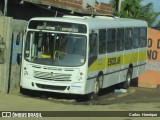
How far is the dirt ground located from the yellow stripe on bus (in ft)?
3.73

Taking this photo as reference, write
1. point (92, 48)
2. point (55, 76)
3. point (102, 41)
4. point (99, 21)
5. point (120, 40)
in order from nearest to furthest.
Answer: point (55, 76) < point (92, 48) < point (102, 41) < point (99, 21) < point (120, 40)

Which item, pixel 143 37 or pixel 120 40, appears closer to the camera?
pixel 120 40

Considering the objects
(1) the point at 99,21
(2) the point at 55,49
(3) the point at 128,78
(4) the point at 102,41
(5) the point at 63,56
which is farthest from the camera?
(3) the point at 128,78

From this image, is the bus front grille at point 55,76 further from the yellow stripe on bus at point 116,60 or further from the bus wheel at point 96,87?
the bus wheel at point 96,87

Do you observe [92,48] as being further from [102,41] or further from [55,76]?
[55,76]

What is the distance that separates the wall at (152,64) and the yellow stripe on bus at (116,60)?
40.1 inches

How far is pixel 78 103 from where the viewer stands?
57.9 ft

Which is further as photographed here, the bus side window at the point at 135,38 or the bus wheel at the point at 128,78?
the bus side window at the point at 135,38

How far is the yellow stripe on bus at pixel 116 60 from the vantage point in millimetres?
18609

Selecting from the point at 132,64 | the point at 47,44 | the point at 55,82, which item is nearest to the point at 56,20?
the point at 47,44

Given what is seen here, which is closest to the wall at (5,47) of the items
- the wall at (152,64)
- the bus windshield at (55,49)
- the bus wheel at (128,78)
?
the bus windshield at (55,49)

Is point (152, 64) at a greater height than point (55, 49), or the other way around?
point (55, 49)

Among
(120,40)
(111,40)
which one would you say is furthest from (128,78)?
(111,40)

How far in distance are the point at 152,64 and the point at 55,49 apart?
413 inches
